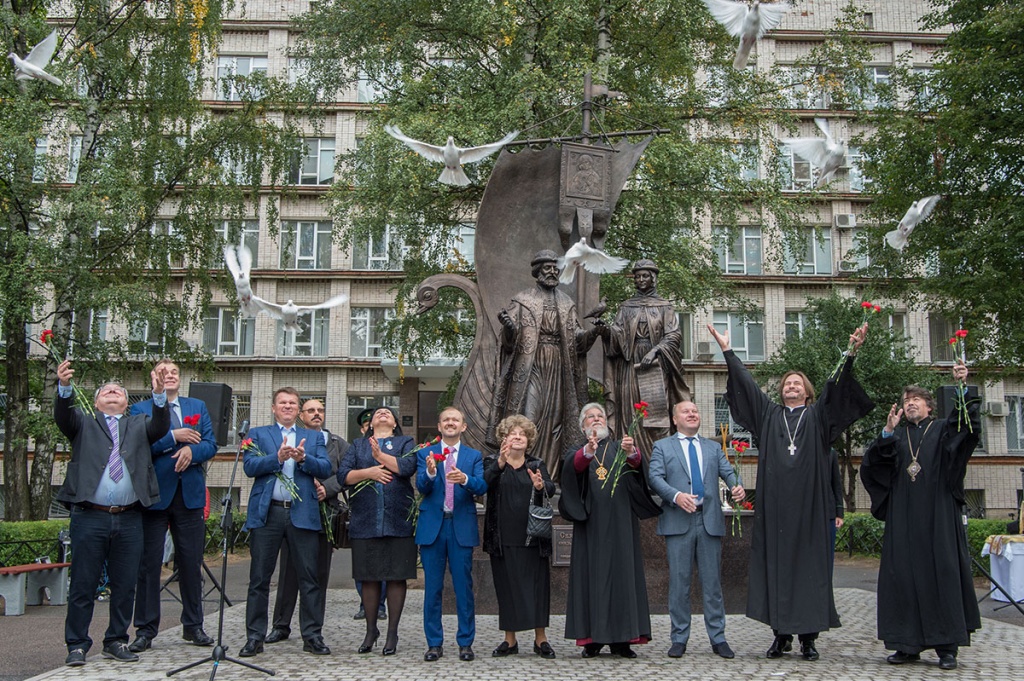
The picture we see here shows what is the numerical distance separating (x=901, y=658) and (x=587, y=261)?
4.46m

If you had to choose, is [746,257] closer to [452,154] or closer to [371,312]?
[371,312]

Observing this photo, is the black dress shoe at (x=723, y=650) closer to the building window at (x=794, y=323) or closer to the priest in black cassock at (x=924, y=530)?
the priest in black cassock at (x=924, y=530)

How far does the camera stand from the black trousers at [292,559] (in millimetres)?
7504

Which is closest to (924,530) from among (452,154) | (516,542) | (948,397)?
(948,397)

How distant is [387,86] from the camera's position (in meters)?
22.4

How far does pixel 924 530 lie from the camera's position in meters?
7.43

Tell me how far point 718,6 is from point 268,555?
714 centimetres

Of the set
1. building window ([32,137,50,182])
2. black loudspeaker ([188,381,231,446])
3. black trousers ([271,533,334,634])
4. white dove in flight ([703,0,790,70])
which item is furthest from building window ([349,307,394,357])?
black trousers ([271,533,334,634])

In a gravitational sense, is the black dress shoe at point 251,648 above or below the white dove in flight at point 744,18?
below

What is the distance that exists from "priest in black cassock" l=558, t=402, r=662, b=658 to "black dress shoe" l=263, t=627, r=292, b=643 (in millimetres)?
2323

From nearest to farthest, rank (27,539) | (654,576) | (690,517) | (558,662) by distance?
(558,662) < (690,517) < (654,576) < (27,539)

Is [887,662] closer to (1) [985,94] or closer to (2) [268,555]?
(2) [268,555]

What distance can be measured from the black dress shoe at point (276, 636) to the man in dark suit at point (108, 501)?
109 centimetres

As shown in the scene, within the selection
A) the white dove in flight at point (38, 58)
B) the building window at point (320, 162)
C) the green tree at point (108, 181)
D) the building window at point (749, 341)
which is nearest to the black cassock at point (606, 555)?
the white dove in flight at point (38, 58)
